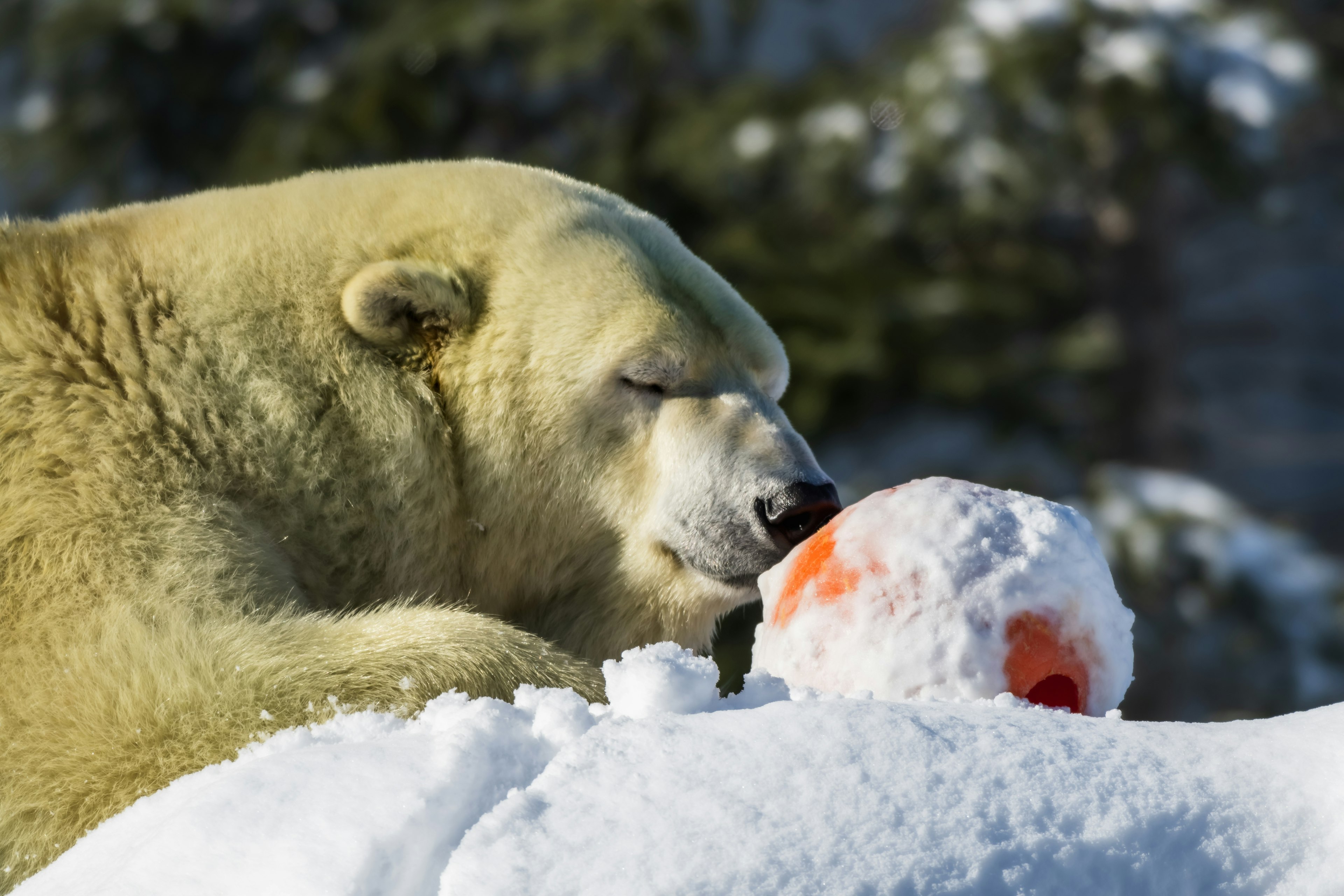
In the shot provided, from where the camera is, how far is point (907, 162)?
613 cm

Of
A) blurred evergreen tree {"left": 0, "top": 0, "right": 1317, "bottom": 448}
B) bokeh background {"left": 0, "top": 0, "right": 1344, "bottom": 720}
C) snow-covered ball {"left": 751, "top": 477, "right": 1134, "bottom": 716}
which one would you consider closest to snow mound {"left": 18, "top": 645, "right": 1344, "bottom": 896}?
snow-covered ball {"left": 751, "top": 477, "right": 1134, "bottom": 716}

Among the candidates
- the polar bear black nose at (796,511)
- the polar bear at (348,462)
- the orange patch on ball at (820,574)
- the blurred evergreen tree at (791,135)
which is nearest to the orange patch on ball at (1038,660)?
the orange patch on ball at (820,574)

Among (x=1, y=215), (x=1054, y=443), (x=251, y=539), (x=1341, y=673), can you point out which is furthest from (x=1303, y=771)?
(x=1341, y=673)

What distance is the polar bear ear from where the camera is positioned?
1738 mm

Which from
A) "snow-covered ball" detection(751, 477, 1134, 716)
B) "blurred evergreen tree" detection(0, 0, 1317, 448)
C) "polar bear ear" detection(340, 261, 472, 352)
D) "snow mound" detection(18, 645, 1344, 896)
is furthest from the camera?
"blurred evergreen tree" detection(0, 0, 1317, 448)

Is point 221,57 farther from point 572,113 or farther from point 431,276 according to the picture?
point 431,276

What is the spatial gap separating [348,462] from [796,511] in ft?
1.83

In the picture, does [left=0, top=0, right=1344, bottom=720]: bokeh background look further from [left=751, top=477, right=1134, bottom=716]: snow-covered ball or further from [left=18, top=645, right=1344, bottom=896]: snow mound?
[left=18, top=645, right=1344, bottom=896]: snow mound

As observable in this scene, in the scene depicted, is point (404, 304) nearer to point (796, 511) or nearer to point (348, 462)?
point (348, 462)

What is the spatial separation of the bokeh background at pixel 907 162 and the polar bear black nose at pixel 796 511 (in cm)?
374

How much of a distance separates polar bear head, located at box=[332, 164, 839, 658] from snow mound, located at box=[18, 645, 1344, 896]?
2.73 ft

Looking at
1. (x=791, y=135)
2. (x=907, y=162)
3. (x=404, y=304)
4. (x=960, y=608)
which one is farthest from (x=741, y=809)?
(x=791, y=135)

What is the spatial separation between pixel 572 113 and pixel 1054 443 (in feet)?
9.13

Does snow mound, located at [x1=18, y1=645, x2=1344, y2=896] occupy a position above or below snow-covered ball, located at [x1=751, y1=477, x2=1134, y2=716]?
above
